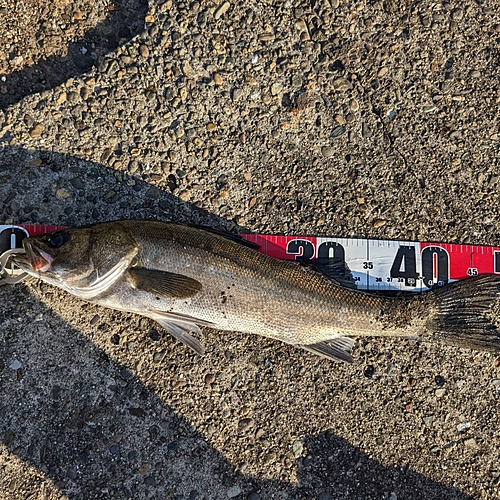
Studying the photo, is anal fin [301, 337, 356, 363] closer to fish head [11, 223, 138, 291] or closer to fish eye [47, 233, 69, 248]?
fish head [11, 223, 138, 291]

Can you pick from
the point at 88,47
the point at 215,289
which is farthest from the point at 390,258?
the point at 88,47

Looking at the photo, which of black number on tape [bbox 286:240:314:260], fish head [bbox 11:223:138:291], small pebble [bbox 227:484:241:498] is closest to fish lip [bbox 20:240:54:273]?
fish head [bbox 11:223:138:291]

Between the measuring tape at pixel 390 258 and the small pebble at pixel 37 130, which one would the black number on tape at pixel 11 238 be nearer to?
the small pebble at pixel 37 130

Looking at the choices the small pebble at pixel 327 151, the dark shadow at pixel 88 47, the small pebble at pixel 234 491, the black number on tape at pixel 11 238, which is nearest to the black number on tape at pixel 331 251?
the small pebble at pixel 327 151

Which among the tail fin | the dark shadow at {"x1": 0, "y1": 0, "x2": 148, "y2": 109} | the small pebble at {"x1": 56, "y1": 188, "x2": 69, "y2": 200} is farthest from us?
the dark shadow at {"x1": 0, "y1": 0, "x2": 148, "y2": 109}

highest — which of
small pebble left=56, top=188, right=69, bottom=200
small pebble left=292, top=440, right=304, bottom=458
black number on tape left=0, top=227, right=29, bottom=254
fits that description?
small pebble left=56, top=188, right=69, bottom=200

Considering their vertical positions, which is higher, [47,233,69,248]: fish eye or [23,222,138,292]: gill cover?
[47,233,69,248]: fish eye
